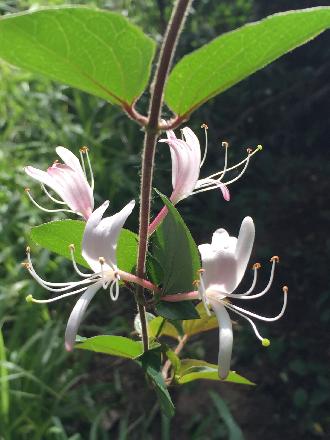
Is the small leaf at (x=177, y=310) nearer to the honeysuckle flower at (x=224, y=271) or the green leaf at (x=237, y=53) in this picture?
the honeysuckle flower at (x=224, y=271)

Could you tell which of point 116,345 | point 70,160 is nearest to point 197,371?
point 116,345

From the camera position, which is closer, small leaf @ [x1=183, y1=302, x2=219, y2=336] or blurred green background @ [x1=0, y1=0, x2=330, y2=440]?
small leaf @ [x1=183, y1=302, x2=219, y2=336]

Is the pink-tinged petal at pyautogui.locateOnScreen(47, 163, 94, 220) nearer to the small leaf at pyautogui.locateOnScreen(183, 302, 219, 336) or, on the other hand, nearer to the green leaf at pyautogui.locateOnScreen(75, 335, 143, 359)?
the green leaf at pyautogui.locateOnScreen(75, 335, 143, 359)

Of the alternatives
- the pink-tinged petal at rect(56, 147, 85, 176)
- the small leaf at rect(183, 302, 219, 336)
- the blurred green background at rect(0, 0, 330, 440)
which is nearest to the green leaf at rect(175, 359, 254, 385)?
the small leaf at rect(183, 302, 219, 336)

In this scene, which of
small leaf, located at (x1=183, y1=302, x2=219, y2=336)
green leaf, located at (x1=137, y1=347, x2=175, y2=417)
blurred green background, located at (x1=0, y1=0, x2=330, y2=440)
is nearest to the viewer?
green leaf, located at (x1=137, y1=347, x2=175, y2=417)

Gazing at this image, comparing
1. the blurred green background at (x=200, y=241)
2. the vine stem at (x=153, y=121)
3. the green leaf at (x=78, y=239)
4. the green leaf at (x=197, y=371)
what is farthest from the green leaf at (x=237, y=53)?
the blurred green background at (x=200, y=241)
